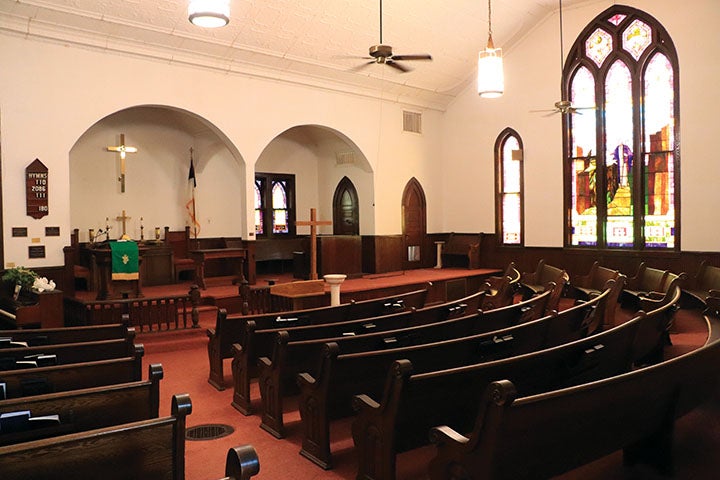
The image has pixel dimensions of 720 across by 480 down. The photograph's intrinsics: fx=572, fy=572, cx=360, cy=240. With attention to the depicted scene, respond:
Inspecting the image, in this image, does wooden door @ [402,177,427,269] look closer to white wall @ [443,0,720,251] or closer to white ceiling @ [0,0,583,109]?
white wall @ [443,0,720,251]

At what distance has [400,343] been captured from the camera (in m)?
4.04

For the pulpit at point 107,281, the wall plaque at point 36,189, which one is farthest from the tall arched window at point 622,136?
the wall plaque at point 36,189

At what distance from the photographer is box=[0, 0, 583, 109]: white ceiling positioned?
8.02 m

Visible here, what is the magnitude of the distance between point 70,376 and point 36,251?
569cm

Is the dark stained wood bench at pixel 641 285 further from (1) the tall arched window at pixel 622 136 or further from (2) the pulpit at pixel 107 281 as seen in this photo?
(2) the pulpit at pixel 107 281

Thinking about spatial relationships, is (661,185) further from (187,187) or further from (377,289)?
(187,187)

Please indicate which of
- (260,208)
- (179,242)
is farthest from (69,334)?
(260,208)

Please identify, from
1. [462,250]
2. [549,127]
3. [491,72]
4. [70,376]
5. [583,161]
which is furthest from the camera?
[462,250]

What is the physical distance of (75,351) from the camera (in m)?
3.68

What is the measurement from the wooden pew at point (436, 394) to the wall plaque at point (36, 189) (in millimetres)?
6762

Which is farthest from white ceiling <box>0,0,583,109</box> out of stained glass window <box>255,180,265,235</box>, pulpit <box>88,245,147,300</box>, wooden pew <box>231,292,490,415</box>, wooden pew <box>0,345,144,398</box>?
wooden pew <box>0,345,144,398</box>

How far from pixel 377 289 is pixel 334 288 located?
2.65 m

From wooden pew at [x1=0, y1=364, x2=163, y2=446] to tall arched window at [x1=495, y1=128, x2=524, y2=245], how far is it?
1061cm

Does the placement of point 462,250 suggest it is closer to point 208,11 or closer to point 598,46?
point 598,46
